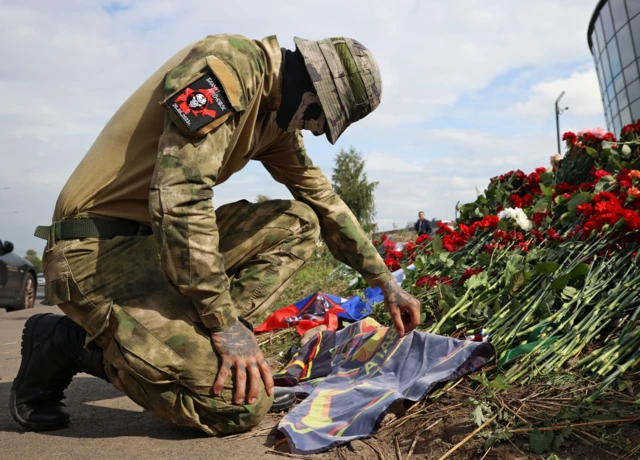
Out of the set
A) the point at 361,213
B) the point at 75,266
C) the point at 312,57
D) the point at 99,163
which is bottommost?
the point at 361,213

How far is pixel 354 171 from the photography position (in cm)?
3697

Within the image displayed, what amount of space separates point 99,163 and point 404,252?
355 centimetres

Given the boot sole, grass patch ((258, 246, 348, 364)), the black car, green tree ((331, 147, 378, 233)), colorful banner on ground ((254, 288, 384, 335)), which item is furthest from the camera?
green tree ((331, 147, 378, 233))

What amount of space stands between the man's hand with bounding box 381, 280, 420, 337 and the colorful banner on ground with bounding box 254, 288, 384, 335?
116cm

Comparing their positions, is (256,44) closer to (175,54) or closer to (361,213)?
(175,54)

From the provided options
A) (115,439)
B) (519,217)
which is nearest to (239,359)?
(115,439)

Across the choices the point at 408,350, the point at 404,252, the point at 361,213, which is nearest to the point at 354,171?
the point at 361,213

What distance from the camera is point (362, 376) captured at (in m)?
2.83

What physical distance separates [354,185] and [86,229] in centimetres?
3398

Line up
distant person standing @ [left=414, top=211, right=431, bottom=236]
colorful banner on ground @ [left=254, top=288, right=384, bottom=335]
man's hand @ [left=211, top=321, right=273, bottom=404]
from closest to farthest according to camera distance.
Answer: man's hand @ [left=211, top=321, right=273, bottom=404]
colorful banner on ground @ [left=254, top=288, right=384, bottom=335]
distant person standing @ [left=414, top=211, right=431, bottom=236]

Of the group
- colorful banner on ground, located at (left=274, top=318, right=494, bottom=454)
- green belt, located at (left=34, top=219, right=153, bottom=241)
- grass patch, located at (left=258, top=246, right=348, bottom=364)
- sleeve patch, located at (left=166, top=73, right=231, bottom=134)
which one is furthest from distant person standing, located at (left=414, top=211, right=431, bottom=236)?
sleeve patch, located at (left=166, top=73, right=231, bottom=134)

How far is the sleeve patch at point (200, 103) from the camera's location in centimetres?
207

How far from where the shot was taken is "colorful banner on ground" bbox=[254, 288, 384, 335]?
4105mm

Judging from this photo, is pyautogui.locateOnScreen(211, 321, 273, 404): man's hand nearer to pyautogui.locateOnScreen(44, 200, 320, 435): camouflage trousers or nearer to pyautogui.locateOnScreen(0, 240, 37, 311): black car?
pyautogui.locateOnScreen(44, 200, 320, 435): camouflage trousers
